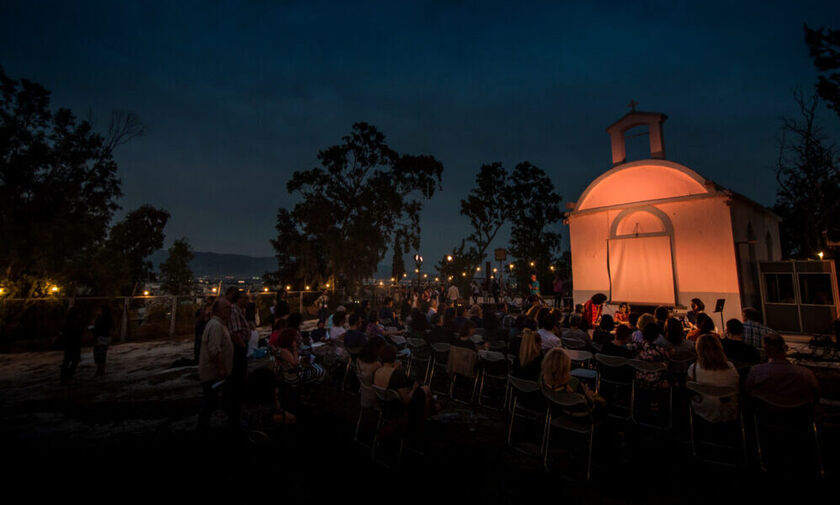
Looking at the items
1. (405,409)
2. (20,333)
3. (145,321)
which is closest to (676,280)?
(405,409)

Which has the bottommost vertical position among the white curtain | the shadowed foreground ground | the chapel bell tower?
the shadowed foreground ground

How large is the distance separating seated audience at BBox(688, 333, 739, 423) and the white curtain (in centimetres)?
964

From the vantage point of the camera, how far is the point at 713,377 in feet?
11.9

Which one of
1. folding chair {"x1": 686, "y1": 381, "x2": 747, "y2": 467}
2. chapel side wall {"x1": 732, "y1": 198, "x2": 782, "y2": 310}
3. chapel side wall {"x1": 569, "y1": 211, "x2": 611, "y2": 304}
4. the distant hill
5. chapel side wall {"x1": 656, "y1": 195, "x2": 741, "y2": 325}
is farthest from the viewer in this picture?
the distant hill

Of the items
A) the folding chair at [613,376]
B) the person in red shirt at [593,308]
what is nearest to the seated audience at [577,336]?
the folding chair at [613,376]

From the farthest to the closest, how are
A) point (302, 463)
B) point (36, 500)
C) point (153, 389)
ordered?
point (153, 389), point (302, 463), point (36, 500)

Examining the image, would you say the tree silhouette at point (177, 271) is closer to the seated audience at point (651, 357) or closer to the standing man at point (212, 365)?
the standing man at point (212, 365)

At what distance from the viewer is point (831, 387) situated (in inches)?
219

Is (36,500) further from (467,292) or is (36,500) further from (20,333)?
(467,292)

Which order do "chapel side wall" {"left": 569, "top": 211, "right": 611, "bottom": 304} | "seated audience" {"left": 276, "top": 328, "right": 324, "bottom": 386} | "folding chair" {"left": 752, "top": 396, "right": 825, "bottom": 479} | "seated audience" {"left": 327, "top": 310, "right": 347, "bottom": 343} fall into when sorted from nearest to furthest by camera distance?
"folding chair" {"left": 752, "top": 396, "right": 825, "bottom": 479} < "seated audience" {"left": 276, "top": 328, "right": 324, "bottom": 386} < "seated audience" {"left": 327, "top": 310, "right": 347, "bottom": 343} < "chapel side wall" {"left": 569, "top": 211, "right": 611, "bottom": 304}

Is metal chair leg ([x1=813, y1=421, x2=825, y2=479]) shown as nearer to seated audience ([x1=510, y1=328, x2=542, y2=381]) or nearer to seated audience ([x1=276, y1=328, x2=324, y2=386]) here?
seated audience ([x1=510, y1=328, x2=542, y2=381])

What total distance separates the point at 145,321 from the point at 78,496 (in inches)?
511

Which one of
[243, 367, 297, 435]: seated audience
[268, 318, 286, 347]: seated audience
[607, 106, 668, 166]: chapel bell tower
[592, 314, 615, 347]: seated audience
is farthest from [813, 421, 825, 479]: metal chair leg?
[607, 106, 668, 166]: chapel bell tower

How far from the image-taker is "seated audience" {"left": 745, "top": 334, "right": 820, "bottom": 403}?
10.2 ft
